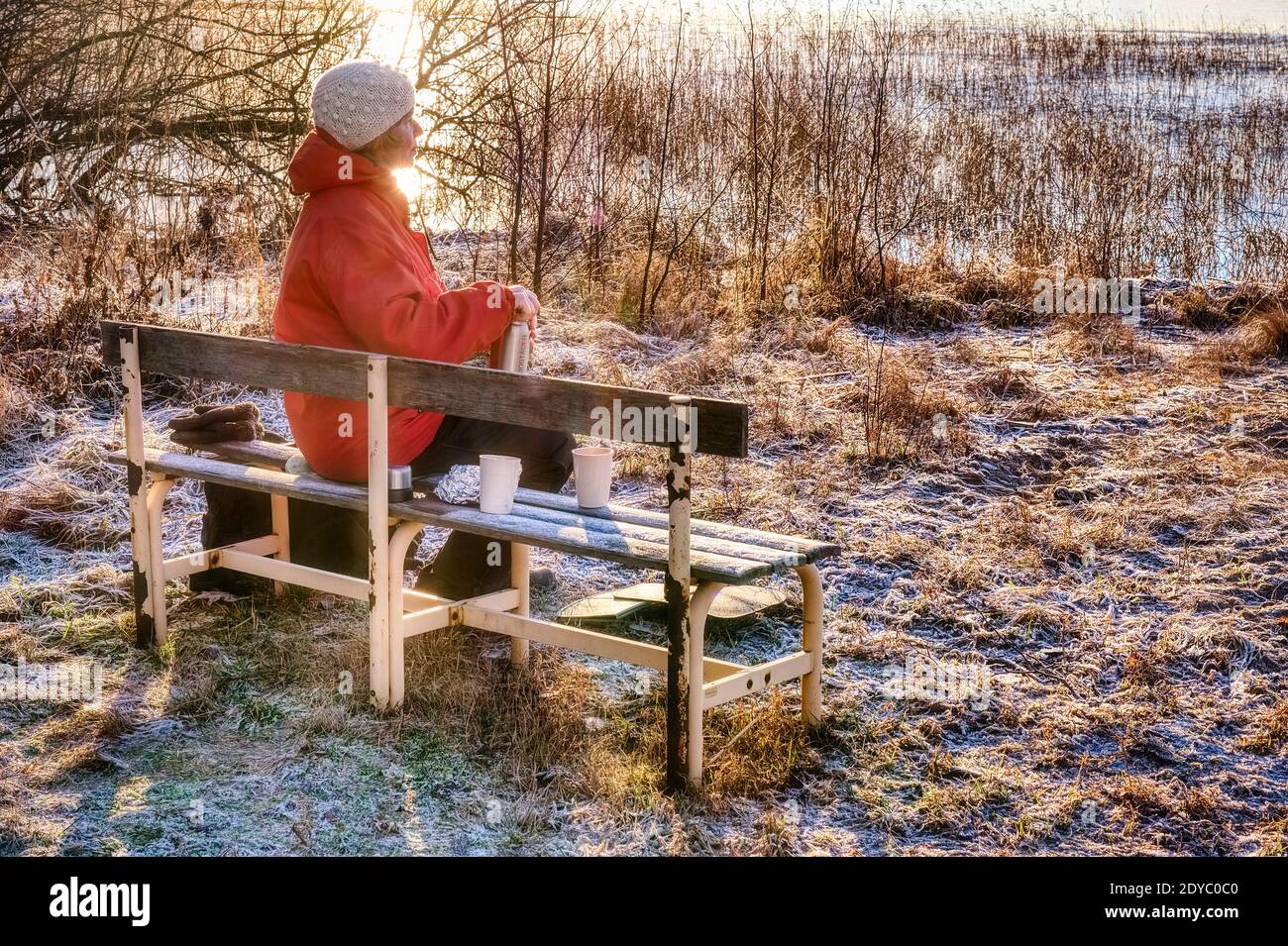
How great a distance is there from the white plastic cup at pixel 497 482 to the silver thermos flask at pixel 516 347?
0.32 meters

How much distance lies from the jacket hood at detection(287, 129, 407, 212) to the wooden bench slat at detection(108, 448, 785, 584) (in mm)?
828

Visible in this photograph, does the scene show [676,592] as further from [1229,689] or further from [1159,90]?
[1159,90]

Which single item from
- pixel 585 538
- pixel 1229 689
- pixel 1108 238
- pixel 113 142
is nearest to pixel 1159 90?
pixel 1108 238

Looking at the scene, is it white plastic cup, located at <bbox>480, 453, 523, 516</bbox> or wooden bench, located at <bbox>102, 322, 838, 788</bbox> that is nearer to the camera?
wooden bench, located at <bbox>102, 322, 838, 788</bbox>

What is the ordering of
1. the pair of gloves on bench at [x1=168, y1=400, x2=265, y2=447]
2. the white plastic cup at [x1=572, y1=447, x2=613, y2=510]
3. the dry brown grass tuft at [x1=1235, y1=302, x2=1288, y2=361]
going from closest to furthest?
the white plastic cup at [x1=572, y1=447, x2=613, y2=510] → the pair of gloves on bench at [x1=168, y1=400, x2=265, y2=447] → the dry brown grass tuft at [x1=1235, y1=302, x2=1288, y2=361]

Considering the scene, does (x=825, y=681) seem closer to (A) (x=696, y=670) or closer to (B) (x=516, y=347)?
(A) (x=696, y=670)

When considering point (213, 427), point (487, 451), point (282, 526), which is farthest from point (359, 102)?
point (282, 526)

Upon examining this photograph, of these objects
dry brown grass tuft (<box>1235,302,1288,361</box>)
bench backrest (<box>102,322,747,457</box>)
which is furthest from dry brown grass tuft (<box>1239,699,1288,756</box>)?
dry brown grass tuft (<box>1235,302,1288,361</box>)

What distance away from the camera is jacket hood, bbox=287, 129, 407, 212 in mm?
3814

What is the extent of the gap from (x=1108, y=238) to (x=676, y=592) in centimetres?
667

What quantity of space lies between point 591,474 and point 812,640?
73 centimetres

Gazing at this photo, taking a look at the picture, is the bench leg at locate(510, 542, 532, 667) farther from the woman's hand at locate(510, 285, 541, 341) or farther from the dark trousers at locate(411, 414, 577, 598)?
the woman's hand at locate(510, 285, 541, 341)

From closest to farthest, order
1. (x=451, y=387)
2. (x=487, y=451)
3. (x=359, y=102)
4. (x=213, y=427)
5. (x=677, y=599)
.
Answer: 1. (x=677, y=599)
2. (x=451, y=387)
3. (x=359, y=102)
4. (x=487, y=451)
5. (x=213, y=427)

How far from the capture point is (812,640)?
12.1ft
